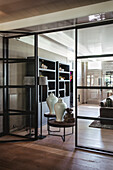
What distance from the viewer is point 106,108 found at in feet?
10.0

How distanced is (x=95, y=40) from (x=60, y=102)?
4.84 ft

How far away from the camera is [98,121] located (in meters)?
3.12

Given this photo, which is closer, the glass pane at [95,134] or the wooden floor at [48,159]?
the wooden floor at [48,159]

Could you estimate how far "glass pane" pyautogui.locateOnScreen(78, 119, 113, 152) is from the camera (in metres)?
3.04

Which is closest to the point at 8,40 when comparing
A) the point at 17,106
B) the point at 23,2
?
the point at 23,2

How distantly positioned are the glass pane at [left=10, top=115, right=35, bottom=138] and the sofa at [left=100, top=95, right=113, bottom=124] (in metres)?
1.55

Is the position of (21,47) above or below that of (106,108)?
above

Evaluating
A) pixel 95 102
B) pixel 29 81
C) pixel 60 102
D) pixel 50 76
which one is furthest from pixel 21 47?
pixel 50 76

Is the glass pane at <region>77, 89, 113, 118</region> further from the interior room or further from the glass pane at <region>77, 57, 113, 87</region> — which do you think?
the glass pane at <region>77, 57, 113, 87</region>

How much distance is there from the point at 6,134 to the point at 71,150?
1621 mm

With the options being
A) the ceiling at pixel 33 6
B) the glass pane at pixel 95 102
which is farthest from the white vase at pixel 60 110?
the ceiling at pixel 33 6

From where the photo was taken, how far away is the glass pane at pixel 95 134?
3037 mm

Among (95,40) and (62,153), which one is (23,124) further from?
(95,40)

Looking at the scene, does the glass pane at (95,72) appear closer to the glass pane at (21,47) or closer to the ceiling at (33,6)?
the ceiling at (33,6)
